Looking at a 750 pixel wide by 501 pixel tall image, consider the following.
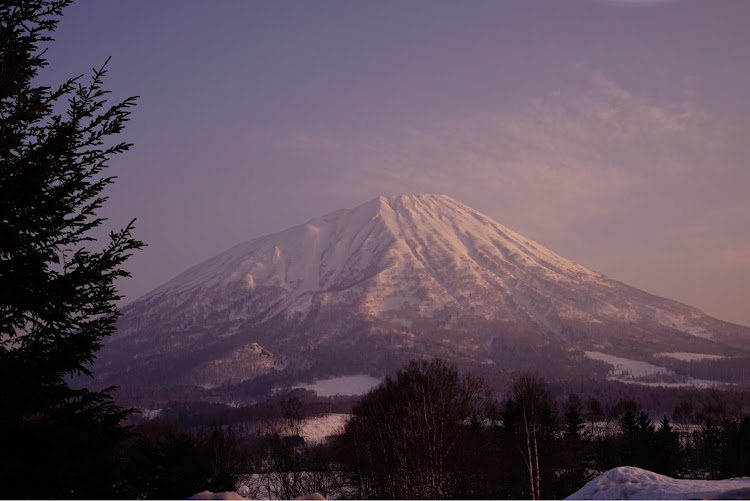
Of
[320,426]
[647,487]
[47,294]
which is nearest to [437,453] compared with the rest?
[647,487]

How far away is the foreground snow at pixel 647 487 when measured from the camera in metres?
11.1

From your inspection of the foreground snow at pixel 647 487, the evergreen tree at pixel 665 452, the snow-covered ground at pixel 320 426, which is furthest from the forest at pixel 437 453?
the snow-covered ground at pixel 320 426

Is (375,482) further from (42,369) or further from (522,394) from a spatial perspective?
(42,369)

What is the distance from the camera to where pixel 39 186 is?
24.0ft

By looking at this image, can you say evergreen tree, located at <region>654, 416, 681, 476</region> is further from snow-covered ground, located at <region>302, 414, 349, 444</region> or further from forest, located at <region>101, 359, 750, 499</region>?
snow-covered ground, located at <region>302, 414, 349, 444</region>

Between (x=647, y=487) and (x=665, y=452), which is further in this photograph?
(x=665, y=452)

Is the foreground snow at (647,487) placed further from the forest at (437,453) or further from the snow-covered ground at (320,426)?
the snow-covered ground at (320,426)

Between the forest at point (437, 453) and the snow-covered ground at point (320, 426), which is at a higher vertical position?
the forest at point (437, 453)

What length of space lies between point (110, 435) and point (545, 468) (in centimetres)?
4030

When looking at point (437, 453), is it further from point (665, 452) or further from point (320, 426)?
point (320, 426)

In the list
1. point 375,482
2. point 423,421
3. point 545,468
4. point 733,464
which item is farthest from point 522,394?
point 733,464

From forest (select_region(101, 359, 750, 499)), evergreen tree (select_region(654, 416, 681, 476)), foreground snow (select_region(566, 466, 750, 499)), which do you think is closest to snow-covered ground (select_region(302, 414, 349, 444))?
forest (select_region(101, 359, 750, 499))

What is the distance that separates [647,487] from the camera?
12.5 m

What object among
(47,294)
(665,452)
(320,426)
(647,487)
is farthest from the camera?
(320,426)
